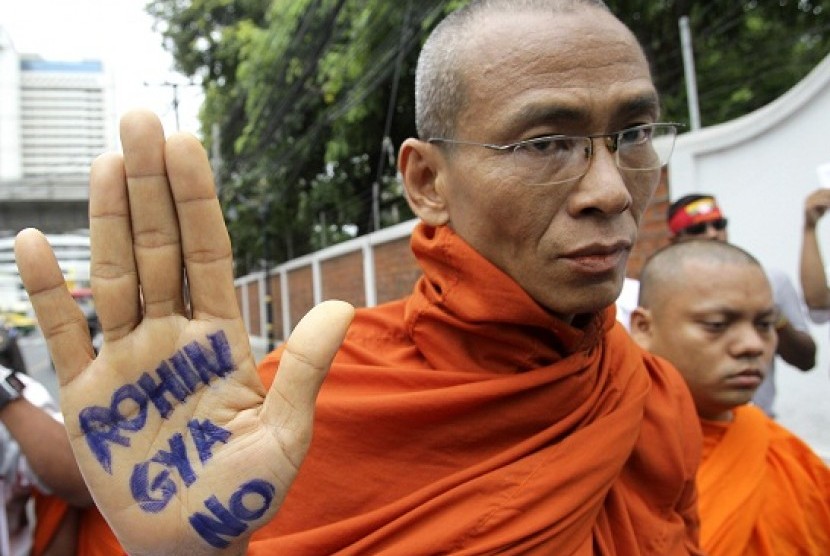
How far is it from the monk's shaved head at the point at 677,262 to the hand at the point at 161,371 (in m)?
1.28

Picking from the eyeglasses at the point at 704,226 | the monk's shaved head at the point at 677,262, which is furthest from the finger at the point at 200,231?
the eyeglasses at the point at 704,226

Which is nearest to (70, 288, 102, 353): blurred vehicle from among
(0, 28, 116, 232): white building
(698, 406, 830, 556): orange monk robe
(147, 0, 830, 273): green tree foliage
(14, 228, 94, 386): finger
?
(14, 228, 94, 386): finger

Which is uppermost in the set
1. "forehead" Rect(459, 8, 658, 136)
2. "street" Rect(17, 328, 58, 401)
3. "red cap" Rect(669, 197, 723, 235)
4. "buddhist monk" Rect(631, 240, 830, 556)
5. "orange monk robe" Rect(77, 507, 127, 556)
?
"forehead" Rect(459, 8, 658, 136)

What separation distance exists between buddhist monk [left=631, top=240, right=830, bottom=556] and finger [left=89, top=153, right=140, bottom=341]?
132 cm

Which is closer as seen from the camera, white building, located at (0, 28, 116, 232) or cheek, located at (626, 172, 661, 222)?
cheek, located at (626, 172, 661, 222)

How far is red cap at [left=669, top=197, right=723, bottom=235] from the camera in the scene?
2846 mm

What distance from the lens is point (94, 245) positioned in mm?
940

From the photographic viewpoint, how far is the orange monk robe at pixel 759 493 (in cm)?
162

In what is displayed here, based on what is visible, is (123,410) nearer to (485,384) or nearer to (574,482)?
(485,384)

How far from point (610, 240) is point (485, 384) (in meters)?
0.31

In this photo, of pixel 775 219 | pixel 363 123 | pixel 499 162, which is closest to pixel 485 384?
pixel 499 162

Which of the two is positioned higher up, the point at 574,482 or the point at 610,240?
the point at 610,240

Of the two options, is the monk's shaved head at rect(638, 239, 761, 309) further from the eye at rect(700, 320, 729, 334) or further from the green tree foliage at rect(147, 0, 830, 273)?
the green tree foliage at rect(147, 0, 830, 273)

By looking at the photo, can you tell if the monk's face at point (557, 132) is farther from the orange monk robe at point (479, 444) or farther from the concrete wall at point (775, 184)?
the concrete wall at point (775, 184)
